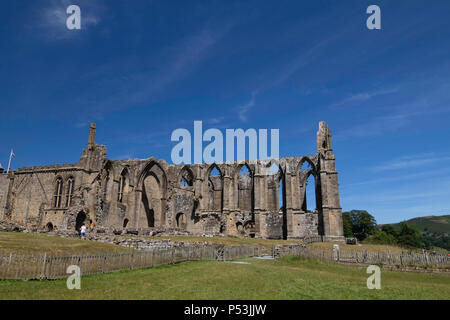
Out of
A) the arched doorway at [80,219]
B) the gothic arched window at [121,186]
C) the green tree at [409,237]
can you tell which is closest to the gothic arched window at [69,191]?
the arched doorway at [80,219]

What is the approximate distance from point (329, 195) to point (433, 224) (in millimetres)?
172560

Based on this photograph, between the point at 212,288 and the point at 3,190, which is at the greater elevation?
the point at 3,190

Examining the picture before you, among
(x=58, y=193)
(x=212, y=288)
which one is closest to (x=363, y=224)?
(x=58, y=193)

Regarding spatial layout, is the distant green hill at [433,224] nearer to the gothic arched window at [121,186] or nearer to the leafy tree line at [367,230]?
the leafy tree line at [367,230]

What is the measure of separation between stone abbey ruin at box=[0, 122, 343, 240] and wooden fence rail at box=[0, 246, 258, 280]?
19.5 m

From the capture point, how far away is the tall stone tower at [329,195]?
36062mm

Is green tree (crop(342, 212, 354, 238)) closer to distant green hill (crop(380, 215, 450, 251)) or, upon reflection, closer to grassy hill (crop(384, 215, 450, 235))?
distant green hill (crop(380, 215, 450, 251))

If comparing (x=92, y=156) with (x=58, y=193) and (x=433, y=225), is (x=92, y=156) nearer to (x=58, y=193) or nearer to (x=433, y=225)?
(x=58, y=193)

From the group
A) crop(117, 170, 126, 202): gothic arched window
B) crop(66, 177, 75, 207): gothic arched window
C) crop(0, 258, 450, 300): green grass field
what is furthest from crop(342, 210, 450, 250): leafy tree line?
crop(0, 258, 450, 300): green grass field

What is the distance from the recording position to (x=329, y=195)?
37281 millimetres
